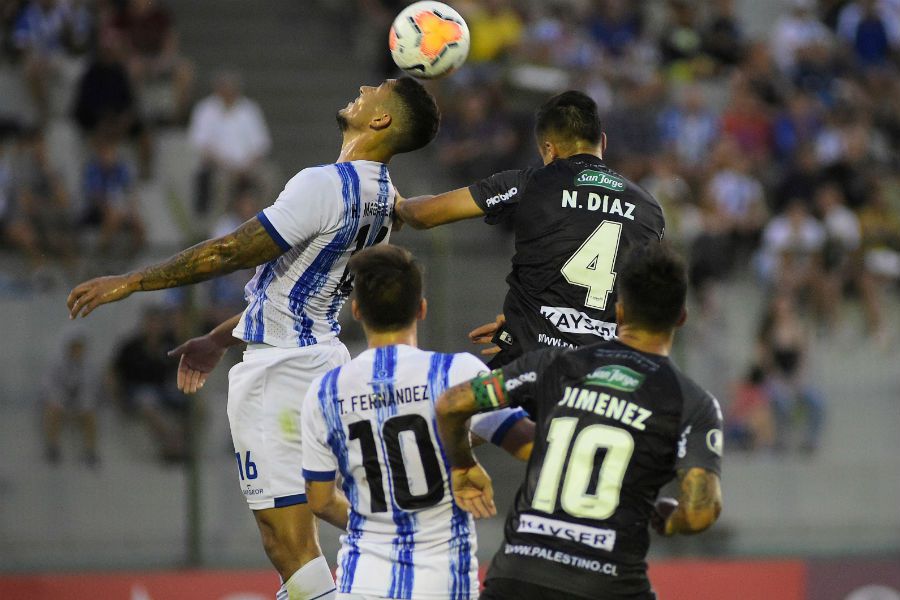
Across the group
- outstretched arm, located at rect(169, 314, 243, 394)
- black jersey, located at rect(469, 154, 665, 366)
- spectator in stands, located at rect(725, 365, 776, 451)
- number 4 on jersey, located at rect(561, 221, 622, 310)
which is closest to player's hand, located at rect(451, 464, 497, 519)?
black jersey, located at rect(469, 154, 665, 366)

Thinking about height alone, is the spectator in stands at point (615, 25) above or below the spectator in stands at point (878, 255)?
above

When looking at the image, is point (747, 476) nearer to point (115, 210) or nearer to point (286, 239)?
point (115, 210)

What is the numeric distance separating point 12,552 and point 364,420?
23.3 ft

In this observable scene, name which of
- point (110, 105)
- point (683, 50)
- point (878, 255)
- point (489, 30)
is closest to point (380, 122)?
point (878, 255)

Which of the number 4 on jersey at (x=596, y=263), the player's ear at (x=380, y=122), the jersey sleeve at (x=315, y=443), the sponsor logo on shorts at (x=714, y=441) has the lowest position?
the sponsor logo on shorts at (x=714, y=441)

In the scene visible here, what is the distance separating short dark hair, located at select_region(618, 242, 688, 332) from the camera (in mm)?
5234

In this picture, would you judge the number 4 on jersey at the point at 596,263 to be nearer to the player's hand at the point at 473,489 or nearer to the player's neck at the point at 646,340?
the player's neck at the point at 646,340

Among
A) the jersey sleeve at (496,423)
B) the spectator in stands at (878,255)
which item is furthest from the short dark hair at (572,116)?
the spectator in stands at (878,255)

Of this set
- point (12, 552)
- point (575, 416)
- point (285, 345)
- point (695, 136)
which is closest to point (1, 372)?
point (12, 552)

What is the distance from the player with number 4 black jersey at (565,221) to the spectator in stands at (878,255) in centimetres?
758

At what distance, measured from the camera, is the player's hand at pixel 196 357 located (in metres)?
7.36

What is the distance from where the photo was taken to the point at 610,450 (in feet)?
17.0

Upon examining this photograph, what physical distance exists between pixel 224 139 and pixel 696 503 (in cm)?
1167

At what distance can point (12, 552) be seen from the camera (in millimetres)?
11695
